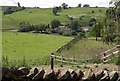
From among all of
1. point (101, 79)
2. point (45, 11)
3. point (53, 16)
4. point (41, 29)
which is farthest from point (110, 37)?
point (45, 11)

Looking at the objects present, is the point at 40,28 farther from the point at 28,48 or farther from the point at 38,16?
the point at 28,48

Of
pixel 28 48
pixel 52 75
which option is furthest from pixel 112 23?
pixel 28 48

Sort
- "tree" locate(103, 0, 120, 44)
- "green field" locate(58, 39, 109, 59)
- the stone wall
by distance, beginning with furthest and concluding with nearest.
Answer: "green field" locate(58, 39, 109, 59) → "tree" locate(103, 0, 120, 44) → the stone wall

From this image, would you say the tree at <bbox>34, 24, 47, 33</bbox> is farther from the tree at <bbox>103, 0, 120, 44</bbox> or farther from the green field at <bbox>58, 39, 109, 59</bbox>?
the tree at <bbox>103, 0, 120, 44</bbox>

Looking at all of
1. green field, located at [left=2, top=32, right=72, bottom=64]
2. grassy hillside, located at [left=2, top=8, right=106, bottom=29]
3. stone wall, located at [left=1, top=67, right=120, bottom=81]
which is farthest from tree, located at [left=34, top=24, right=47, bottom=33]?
stone wall, located at [left=1, top=67, right=120, bottom=81]

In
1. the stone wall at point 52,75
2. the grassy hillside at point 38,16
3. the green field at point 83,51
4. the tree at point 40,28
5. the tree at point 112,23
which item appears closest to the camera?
the stone wall at point 52,75

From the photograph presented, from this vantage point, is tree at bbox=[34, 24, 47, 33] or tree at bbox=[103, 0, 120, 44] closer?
tree at bbox=[103, 0, 120, 44]

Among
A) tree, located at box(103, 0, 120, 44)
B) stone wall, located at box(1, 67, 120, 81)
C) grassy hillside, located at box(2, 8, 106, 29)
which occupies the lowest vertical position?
grassy hillside, located at box(2, 8, 106, 29)

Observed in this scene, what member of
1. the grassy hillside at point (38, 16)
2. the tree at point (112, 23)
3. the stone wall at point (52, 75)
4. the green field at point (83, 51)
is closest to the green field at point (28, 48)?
the green field at point (83, 51)

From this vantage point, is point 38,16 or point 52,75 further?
point 38,16

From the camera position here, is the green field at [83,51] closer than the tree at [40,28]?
Yes

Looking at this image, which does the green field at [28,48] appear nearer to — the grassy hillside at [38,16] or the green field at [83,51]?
the green field at [83,51]

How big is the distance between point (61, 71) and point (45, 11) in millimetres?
111222

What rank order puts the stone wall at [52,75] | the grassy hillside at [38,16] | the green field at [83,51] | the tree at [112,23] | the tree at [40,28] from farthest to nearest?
the grassy hillside at [38,16] < the tree at [40,28] < the green field at [83,51] < the tree at [112,23] < the stone wall at [52,75]
